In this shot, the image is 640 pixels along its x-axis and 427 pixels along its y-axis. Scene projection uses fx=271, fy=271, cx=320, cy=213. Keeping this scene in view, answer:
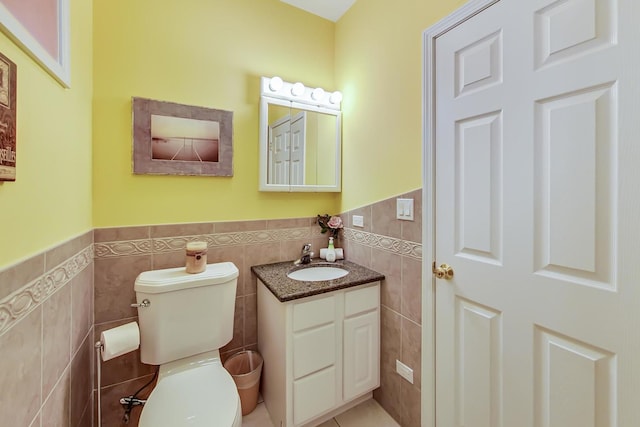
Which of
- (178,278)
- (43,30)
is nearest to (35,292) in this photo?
(178,278)

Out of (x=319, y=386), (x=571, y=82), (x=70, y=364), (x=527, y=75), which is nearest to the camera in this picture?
(x=571, y=82)

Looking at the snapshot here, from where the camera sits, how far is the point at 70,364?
3.59ft

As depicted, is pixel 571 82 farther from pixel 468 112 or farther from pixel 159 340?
pixel 159 340

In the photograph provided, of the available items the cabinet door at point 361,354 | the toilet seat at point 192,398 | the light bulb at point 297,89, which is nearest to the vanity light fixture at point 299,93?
the light bulb at point 297,89

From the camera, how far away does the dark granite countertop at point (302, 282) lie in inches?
54.7

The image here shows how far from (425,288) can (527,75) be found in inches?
39.1

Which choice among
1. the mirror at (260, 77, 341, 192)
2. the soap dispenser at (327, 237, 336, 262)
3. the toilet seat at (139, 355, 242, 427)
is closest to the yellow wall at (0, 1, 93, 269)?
the toilet seat at (139, 355, 242, 427)

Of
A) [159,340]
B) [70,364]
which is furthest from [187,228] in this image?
[70,364]

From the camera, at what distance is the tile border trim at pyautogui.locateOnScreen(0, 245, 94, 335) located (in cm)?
69

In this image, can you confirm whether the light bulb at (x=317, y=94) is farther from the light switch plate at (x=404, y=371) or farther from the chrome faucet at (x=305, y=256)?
the light switch plate at (x=404, y=371)

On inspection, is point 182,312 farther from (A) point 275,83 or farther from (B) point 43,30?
(A) point 275,83

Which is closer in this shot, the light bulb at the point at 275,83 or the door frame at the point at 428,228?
the door frame at the point at 428,228

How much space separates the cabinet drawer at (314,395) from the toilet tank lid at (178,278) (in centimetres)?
67

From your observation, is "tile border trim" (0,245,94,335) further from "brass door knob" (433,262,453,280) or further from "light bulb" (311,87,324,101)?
"light bulb" (311,87,324,101)
